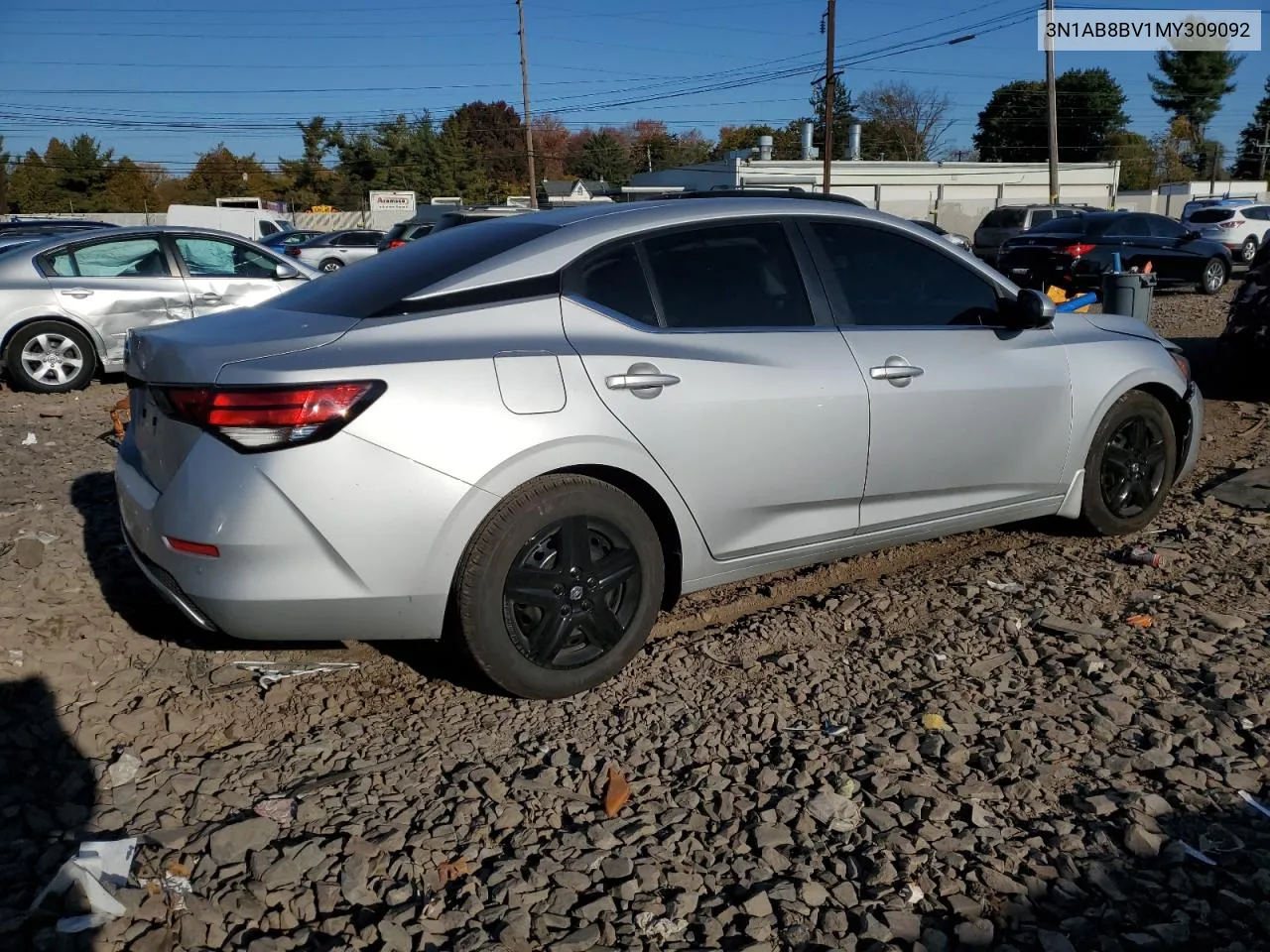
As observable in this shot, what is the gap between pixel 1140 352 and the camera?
5.01 m

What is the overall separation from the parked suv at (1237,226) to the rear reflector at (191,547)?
2937 centimetres

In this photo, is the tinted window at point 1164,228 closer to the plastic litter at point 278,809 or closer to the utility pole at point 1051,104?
the utility pole at point 1051,104

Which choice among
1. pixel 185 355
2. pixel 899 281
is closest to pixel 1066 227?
pixel 899 281

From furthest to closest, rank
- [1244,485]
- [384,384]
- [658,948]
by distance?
[1244,485] → [384,384] → [658,948]

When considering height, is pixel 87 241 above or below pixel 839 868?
above

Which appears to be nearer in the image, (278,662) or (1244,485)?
(278,662)

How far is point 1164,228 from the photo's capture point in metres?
19.2

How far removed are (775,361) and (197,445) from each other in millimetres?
1972

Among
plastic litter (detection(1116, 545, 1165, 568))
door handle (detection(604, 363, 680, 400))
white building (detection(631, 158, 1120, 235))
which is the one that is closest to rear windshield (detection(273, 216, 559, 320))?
door handle (detection(604, 363, 680, 400))

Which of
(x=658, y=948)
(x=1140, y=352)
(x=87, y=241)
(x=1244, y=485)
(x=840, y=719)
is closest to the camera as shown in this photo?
(x=658, y=948)

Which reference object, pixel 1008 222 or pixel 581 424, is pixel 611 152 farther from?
pixel 581 424

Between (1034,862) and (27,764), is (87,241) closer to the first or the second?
(27,764)

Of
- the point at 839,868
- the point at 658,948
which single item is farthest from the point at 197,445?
the point at 839,868

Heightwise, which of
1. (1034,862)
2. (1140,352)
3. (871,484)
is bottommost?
(1034,862)
